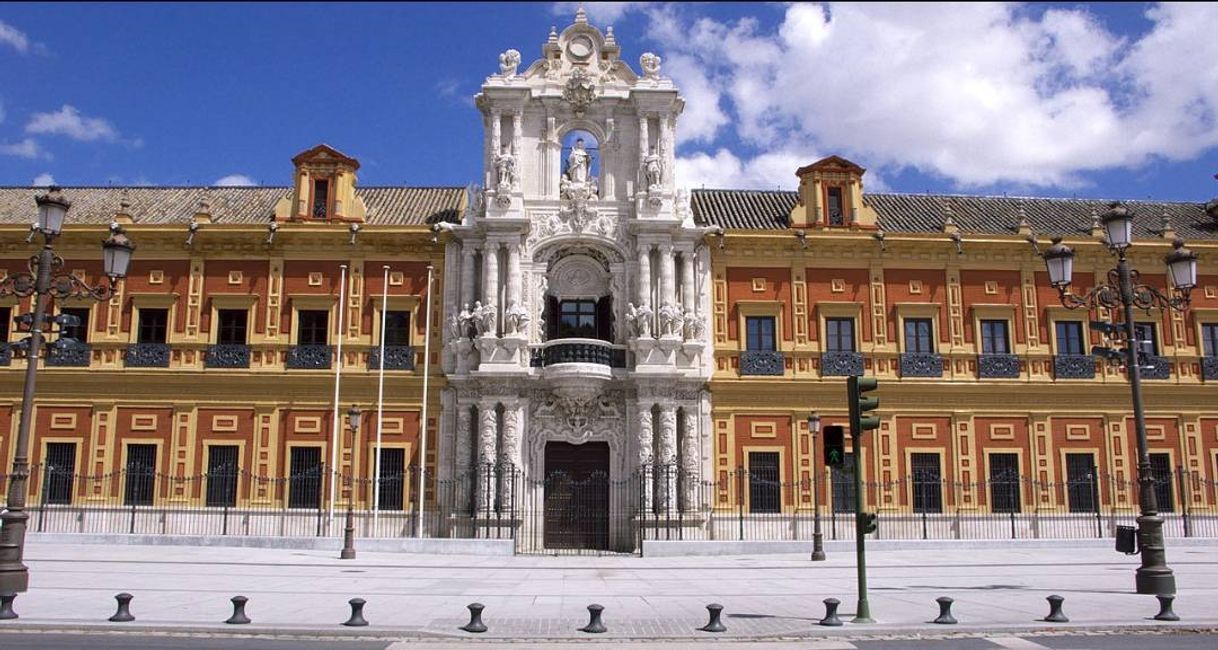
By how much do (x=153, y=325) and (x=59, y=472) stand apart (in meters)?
4.91

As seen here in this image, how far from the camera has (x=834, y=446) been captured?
12.8m

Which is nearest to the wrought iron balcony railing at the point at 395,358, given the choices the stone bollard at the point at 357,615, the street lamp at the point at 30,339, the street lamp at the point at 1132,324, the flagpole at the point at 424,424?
the flagpole at the point at 424,424

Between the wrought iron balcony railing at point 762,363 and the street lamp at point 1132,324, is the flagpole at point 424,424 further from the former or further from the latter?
the street lamp at point 1132,324

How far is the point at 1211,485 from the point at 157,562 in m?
28.8

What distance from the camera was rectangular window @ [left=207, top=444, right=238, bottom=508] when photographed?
27652mm

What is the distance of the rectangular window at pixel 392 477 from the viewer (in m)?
27.9

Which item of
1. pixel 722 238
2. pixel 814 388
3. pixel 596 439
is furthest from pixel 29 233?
pixel 814 388

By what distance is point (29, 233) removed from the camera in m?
29.4

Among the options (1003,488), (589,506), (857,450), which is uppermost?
(857,450)

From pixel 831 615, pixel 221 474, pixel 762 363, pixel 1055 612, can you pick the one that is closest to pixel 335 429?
pixel 221 474

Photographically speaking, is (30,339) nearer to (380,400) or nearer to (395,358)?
(380,400)

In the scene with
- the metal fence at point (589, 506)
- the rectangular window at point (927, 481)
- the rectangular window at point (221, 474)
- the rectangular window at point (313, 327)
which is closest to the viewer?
the metal fence at point (589, 506)

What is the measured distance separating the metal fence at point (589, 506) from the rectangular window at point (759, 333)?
379 cm

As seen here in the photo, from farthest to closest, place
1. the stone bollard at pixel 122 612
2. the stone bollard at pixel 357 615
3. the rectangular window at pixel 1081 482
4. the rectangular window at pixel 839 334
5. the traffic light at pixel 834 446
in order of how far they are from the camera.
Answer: the rectangular window at pixel 839 334 < the rectangular window at pixel 1081 482 < the traffic light at pixel 834 446 < the stone bollard at pixel 122 612 < the stone bollard at pixel 357 615
